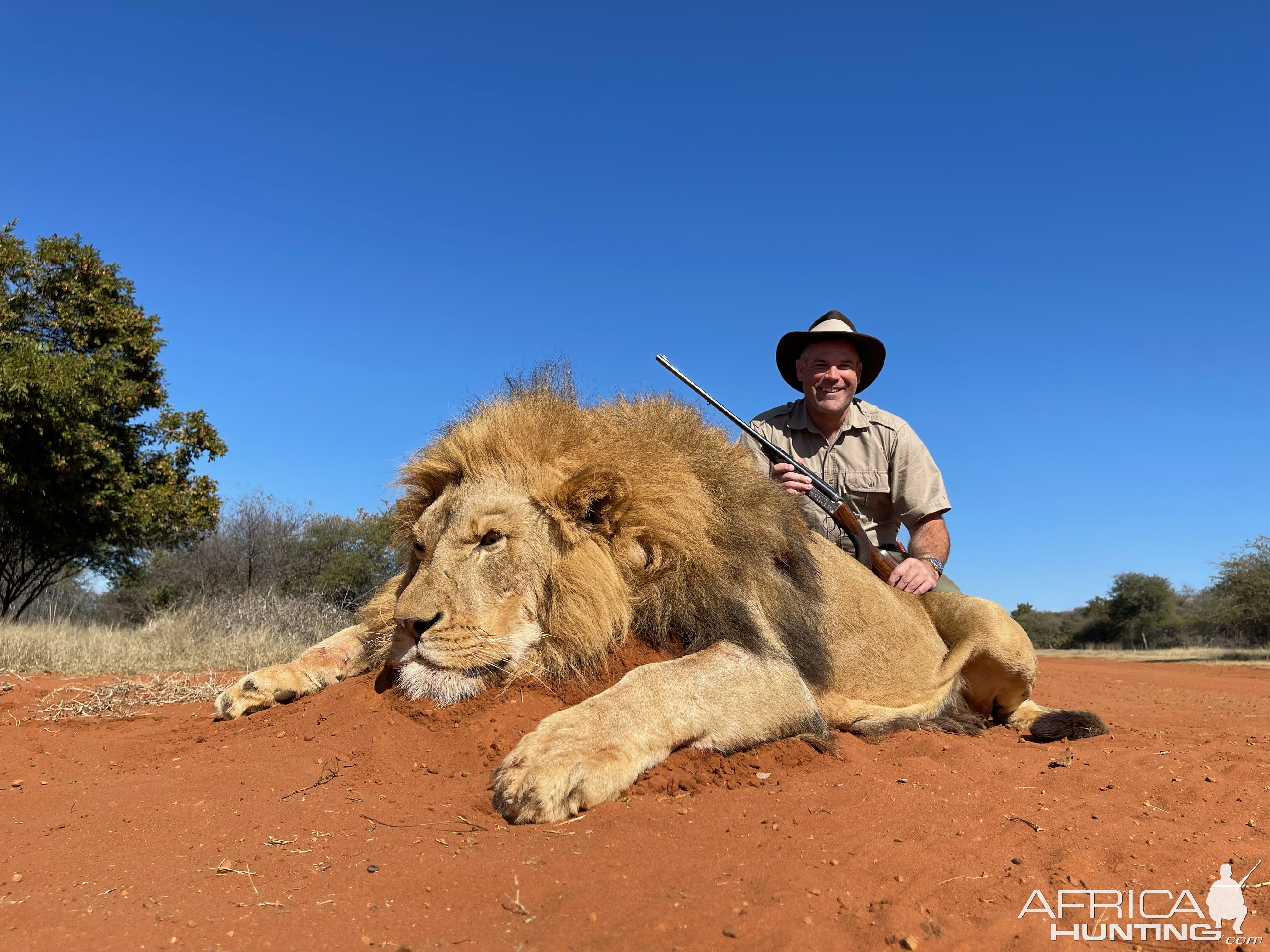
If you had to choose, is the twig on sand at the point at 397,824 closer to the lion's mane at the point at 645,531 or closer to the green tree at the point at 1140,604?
the lion's mane at the point at 645,531

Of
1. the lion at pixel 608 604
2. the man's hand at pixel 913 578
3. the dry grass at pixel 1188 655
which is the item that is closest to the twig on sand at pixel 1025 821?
the lion at pixel 608 604

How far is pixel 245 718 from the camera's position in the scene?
4277mm

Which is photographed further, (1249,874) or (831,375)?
(831,375)

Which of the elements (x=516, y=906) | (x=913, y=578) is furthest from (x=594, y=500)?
(x=913, y=578)

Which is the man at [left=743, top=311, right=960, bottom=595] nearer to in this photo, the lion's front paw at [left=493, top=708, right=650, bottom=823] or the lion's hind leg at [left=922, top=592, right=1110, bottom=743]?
the lion's hind leg at [left=922, top=592, right=1110, bottom=743]

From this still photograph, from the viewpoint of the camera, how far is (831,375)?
691cm

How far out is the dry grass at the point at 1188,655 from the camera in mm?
19859

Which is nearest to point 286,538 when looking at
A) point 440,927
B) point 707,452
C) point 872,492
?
point 872,492

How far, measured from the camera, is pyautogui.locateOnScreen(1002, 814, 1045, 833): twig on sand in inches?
110

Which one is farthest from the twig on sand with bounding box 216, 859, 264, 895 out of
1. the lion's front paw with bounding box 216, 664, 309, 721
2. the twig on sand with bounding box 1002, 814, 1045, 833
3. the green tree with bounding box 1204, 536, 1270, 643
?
the green tree with bounding box 1204, 536, 1270, 643

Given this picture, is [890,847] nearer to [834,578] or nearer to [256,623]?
[834,578]

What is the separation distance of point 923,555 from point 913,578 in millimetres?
646

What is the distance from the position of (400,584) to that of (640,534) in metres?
1.44

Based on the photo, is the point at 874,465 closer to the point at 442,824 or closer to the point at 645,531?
the point at 645,531
